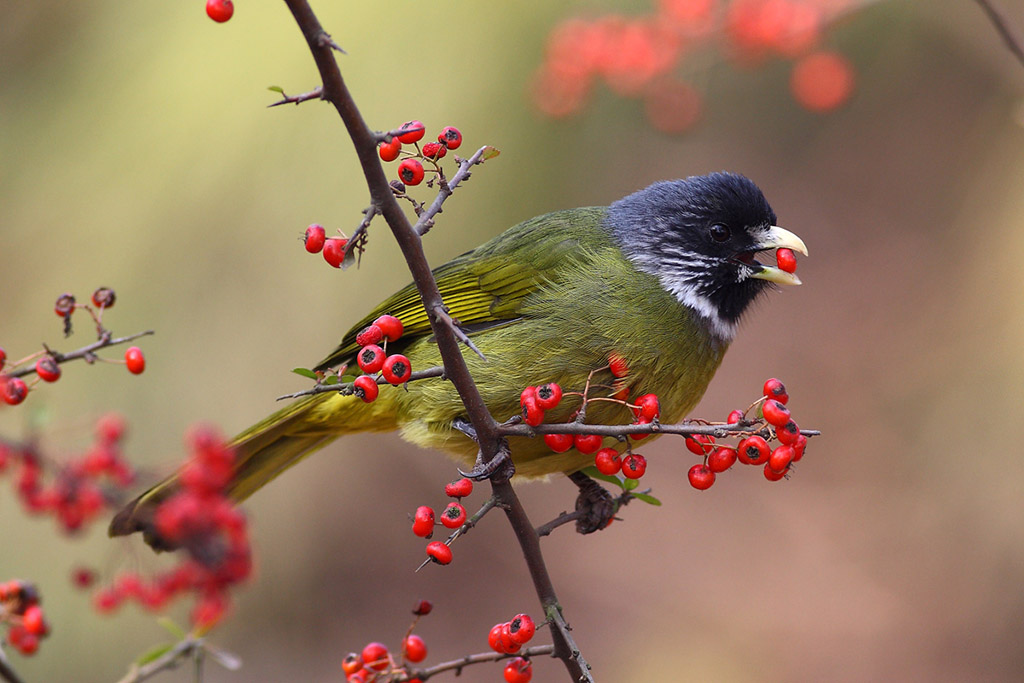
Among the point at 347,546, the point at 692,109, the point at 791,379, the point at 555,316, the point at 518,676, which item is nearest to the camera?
the point at 518,676

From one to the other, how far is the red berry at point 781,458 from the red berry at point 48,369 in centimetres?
155

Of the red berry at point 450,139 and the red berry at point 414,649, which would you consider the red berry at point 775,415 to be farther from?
the red berry at point 414,649

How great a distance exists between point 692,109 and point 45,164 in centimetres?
338

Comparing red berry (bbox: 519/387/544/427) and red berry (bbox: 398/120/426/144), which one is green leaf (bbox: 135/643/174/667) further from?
red berry (bbox: 398/120/426/144)

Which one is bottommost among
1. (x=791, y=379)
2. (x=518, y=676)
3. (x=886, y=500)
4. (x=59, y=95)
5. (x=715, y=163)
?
(x=518, y=676)

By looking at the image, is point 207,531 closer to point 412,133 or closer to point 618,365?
point 412,133

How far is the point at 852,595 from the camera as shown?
250 inches

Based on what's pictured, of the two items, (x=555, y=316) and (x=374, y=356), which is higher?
(x=555, y=316)

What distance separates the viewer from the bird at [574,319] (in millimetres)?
2988

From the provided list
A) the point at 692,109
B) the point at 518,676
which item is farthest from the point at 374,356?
the point at 692,109

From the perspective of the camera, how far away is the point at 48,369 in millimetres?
2018

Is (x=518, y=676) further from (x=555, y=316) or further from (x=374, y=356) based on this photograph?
(x=555, y=316)

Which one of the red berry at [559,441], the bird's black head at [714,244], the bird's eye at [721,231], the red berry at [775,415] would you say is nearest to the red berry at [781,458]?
the red berry at [775,415]

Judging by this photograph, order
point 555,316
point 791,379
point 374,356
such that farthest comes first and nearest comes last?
point 791,379 < point 555,316 < point 374,356
